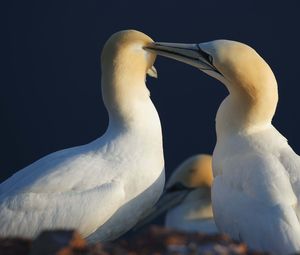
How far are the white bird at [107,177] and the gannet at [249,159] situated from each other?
368 mm

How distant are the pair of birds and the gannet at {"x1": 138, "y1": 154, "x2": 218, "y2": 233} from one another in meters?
1.98

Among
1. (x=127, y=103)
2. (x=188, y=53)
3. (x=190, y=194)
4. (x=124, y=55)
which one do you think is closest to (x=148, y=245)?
(x=127, y=103)

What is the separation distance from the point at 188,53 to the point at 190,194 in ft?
7.61

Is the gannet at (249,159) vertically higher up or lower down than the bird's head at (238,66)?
lower down

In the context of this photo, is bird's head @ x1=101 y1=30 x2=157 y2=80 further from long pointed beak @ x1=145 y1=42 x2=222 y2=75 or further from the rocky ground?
the rocky ground

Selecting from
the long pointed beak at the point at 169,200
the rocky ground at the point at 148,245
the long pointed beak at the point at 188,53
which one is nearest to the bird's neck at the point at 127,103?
the long pointed beak at the point at 188,53

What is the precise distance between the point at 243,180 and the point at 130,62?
3.90 ft

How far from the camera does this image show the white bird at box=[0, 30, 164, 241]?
679 cm

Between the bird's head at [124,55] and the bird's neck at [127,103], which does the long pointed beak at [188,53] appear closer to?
the bird's head at [124,55]

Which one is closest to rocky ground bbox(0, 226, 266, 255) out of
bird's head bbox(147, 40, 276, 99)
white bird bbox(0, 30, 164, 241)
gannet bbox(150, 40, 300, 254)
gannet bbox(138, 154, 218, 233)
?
gannet bbox(150, 40, 300, 254)

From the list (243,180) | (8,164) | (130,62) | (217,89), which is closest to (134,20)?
(217,89)

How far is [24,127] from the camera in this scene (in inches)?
452

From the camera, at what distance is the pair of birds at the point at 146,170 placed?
21.6 feet

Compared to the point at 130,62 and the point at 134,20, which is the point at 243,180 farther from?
the point at 134,20
